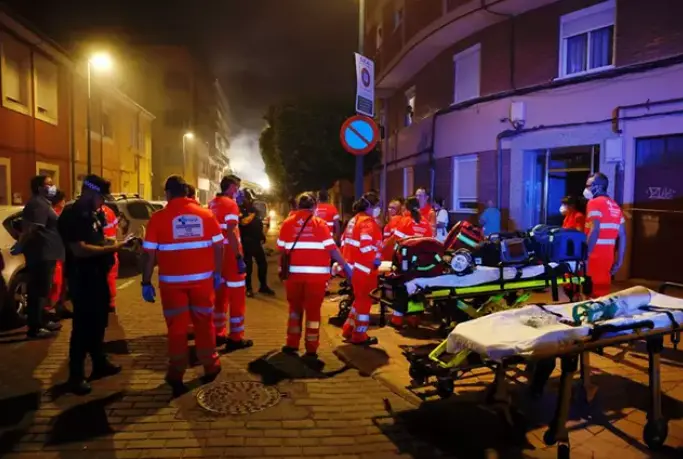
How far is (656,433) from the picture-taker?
4023 mm

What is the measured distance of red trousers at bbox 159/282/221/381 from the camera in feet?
16.5

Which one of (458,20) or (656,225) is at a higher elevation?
(458,20)

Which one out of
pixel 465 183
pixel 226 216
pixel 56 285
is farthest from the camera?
pixel 465 183

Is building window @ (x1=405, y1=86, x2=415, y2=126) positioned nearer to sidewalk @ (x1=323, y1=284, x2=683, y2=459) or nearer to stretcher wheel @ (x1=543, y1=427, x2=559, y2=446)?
sidewalk @ (x1=323, y1=284, x2=683, y2=459)

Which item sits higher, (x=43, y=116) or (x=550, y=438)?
(x=43, y=116)

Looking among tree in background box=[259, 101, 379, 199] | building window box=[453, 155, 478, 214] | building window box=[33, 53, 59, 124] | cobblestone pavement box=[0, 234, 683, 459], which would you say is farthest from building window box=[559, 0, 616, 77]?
building window box=[33, 53, 59, 124]

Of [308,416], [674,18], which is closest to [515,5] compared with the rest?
[674,18]

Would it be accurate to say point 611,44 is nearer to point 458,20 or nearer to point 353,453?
point 458,20

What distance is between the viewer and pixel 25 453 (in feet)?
12.8

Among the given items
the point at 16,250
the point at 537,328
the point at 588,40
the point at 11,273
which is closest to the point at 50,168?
the point at 11,273

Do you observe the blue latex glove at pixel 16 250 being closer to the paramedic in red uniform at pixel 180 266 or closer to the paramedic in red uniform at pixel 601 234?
the paramedic in red uniform at pixel 180 266

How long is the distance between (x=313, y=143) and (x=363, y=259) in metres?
22.6

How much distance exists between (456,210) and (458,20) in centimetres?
505

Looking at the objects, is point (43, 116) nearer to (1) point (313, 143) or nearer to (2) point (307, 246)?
(1) point (313, 143)
